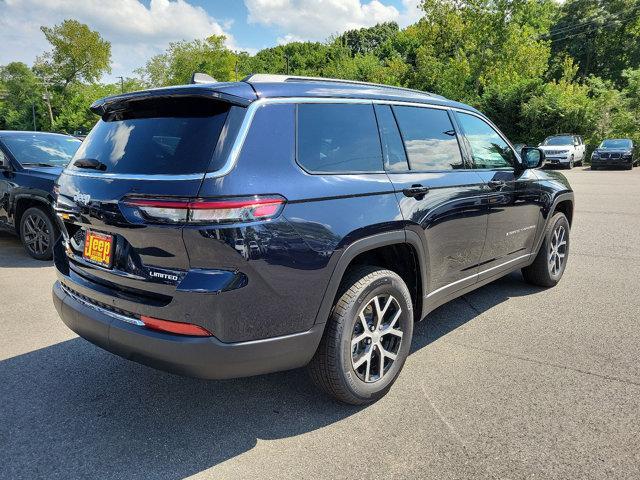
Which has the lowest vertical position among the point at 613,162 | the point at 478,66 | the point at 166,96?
the point at 613,162

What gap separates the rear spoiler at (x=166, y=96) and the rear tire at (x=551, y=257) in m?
3.74

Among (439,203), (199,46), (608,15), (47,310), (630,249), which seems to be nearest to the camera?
(439,203)

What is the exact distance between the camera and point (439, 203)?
10.8 ft

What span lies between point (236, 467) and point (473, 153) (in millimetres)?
2859

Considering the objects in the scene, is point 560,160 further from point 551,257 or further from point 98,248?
point 98,248

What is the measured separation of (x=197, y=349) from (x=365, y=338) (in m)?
1.05

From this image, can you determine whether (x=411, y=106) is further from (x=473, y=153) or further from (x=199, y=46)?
(x=199, y=46)

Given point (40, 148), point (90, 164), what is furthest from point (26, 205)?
point (90, 164)

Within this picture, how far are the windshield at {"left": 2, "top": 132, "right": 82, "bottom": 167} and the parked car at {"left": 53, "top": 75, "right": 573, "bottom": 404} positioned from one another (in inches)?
174

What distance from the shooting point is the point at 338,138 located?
2789 mm

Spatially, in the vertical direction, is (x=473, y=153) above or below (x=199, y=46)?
below

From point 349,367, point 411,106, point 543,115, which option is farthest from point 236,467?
point 543,115

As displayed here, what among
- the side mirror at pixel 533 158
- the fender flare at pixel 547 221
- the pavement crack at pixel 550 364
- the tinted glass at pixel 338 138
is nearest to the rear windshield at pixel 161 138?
the tinted glass at pixel 338 138

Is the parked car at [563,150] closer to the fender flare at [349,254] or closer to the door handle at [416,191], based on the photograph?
the door handle at [416,191]
